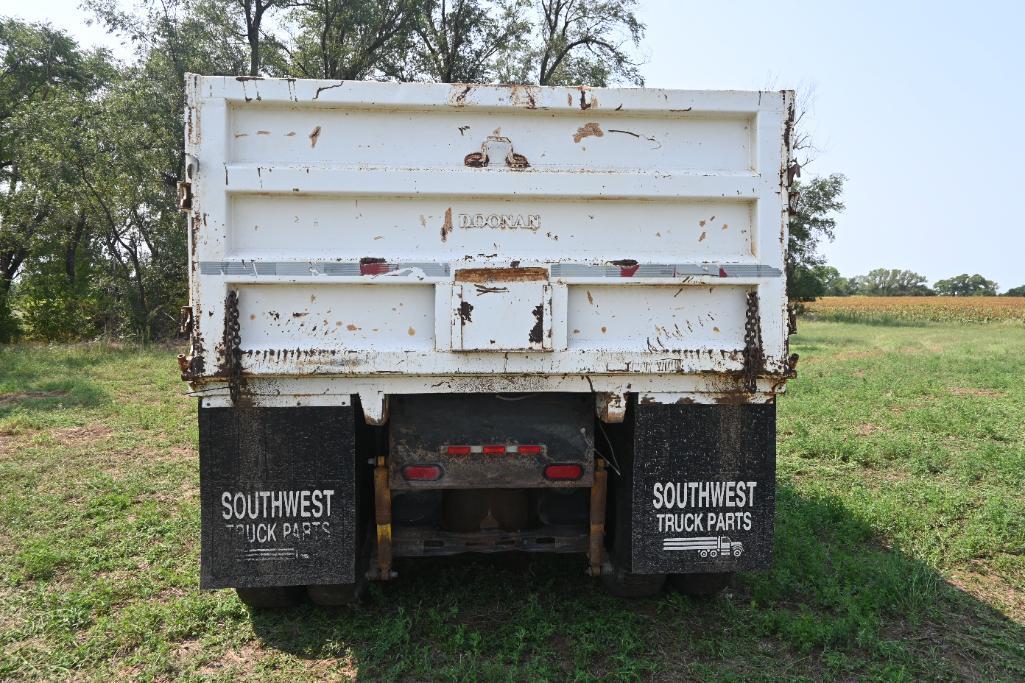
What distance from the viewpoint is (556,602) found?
353 centimetres

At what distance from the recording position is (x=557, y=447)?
3.15 m

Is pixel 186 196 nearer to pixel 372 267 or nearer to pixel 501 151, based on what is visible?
pixel 372 267

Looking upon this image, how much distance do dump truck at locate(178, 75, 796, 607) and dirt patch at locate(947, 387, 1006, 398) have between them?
24.9 feet

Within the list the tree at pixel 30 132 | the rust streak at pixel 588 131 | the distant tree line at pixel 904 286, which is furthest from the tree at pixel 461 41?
the distant tree line at pixel 904 286

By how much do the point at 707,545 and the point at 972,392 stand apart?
26.3 ft

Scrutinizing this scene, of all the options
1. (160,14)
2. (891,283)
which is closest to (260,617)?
(160,14)

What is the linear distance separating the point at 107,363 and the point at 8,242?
820cm

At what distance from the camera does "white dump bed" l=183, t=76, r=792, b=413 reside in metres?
2.87

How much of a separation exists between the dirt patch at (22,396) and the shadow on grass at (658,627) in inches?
294

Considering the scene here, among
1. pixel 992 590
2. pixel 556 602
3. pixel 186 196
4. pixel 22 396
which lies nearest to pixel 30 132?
pixel 22 396

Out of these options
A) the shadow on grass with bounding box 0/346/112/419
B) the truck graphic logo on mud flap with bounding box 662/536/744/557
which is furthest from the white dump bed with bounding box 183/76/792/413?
the shadow on grass with bounding box 0/346/112/419

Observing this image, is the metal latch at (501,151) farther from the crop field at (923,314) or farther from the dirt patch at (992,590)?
the crop field at (923,314)

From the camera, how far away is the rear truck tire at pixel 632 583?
11.3 ft

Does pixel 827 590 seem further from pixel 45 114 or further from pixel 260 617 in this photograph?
pixel 45 114
